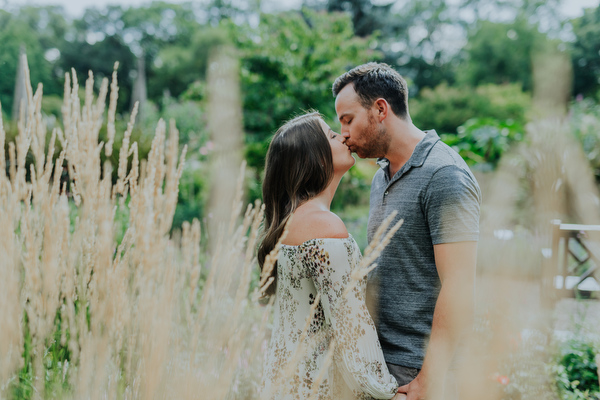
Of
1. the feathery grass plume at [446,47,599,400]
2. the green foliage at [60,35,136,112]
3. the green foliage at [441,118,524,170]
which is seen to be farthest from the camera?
the green foliage at [60,35,136,112]

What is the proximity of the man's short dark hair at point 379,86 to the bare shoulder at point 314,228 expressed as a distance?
2.24 ft

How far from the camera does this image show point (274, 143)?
1963mm

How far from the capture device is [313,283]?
1.72 meters

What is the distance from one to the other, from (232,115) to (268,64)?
4.81ft

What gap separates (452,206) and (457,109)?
18622 millimetres

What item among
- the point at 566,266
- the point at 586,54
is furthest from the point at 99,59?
the point at 566,266

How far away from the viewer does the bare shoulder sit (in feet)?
5.51

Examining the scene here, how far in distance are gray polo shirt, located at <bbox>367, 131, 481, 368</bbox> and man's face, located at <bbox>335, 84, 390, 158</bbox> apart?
9.4 inches

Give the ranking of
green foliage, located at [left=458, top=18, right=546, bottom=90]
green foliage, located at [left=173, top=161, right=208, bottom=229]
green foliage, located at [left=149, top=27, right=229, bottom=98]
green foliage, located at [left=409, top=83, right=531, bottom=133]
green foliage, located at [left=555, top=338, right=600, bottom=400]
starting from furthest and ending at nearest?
Result: green foliage, located at [left=149, top=27, right=229, bottom=98] < green foliage, located at [left=458, top=18, right=546, bottom=90] < green foliage, located at [left=409, top=83, right=531, bottom=133] < green foliage, located at [left=173, top=161, right=208, bottom=229] < green foliage, located at [left=555, top=338, right=600, bottom=400]

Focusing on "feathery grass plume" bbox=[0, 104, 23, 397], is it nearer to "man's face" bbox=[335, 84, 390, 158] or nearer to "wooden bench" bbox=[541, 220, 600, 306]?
"man's face" bbox=[335, 84, 390, 158]

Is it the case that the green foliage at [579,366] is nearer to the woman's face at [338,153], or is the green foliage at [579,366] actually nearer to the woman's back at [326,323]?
the woman's back at [326,323]

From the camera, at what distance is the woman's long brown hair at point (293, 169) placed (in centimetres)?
188

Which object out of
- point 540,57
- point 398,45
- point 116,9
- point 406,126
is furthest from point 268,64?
point 116,9

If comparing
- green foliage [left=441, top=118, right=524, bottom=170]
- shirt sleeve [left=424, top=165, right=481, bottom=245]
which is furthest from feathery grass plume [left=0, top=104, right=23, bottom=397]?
green foliage [left=441, top=118, right=524, bottom=170]
